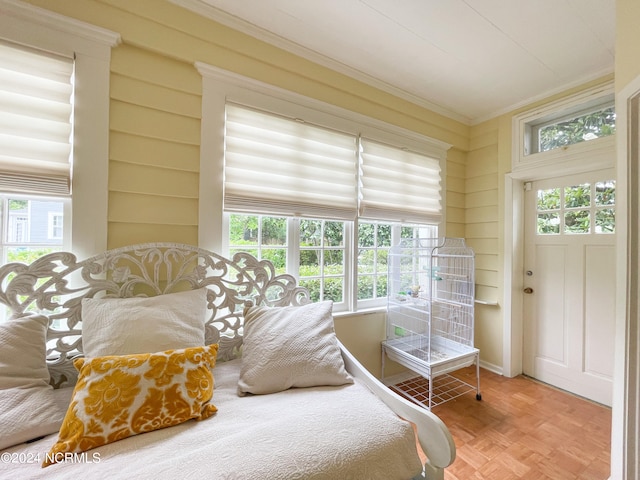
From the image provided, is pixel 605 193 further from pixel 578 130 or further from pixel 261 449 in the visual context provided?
pixel 261 449

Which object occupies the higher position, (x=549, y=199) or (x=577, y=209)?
(x=549, y=199)

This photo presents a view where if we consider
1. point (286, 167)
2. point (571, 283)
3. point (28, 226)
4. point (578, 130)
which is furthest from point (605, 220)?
point (28, 226)

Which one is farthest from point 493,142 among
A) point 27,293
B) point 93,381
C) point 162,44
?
point 27,293

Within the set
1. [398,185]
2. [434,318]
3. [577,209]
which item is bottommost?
[434,318]

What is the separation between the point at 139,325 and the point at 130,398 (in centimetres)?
34

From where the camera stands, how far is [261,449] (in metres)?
0.89

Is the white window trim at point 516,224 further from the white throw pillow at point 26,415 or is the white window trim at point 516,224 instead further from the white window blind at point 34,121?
the white window blind at point 34,121

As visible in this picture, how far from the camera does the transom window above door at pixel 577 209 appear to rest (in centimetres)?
221

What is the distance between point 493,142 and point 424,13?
176 cm

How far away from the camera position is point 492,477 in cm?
153

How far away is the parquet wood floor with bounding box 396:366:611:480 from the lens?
1.58 metres

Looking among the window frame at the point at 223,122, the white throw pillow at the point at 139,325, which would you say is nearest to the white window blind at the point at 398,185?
the window frame at the point at 223,122

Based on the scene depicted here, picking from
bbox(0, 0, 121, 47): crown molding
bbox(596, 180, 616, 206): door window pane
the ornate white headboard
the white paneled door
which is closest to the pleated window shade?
the ornate white headboard

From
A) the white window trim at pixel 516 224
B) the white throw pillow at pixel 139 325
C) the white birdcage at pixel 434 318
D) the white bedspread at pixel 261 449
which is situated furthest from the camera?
the white window trim at pixel 516 224
